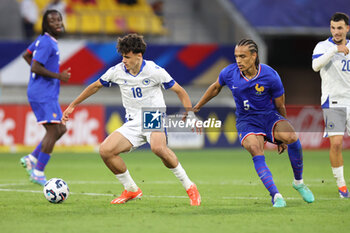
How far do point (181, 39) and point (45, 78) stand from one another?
44.9 feet

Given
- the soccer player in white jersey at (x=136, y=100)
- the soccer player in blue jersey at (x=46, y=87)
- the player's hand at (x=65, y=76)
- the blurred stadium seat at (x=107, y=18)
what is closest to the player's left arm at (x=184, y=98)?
the soccer player in white jersey at (x=136, y=100)

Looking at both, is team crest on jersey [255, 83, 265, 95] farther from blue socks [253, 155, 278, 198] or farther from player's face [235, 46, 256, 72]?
blue socks [253, 155, 278, 198]

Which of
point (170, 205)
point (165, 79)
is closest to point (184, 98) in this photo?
Result: point (165, 79)

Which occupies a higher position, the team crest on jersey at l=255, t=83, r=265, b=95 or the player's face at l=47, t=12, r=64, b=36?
the player's face at l=47, t=12, r=64, b=36

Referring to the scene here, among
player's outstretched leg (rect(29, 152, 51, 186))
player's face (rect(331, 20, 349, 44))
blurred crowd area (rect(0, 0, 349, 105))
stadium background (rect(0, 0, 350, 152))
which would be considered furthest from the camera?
blurred crowd area (rect(0, 0, 349, 105))

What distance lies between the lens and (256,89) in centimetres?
725

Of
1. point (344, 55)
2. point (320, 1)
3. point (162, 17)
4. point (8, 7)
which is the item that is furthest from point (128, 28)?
point (344, 55)

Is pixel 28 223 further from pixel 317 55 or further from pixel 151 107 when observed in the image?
pixel 317 55

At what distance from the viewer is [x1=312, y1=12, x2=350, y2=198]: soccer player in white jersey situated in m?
8.16

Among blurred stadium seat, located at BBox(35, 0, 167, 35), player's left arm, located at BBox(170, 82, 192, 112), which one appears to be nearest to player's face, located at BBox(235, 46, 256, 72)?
player's left arm, located at BBox(170, 82, 192, 112)

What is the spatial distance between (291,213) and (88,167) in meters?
7.44

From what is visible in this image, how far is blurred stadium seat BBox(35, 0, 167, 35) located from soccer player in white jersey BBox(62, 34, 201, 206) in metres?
14.8

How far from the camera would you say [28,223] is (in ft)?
19.6

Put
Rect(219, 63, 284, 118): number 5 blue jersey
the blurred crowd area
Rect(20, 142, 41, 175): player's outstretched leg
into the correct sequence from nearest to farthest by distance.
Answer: Rect(219, 63, 284, 118): number 5 blue jersey < Rect(20, 142, 41, 175): player's outstretched leg < the blurred crowd area
